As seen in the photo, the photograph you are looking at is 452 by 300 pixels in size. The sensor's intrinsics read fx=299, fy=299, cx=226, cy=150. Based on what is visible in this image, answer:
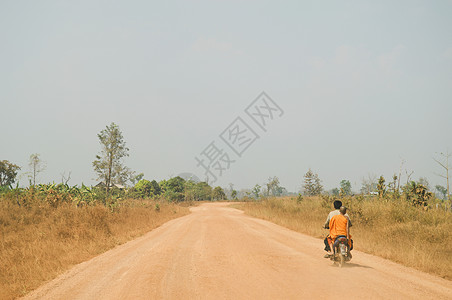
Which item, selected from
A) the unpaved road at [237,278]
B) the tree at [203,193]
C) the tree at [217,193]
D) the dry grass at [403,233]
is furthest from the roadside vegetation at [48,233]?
the tree at [217,193]

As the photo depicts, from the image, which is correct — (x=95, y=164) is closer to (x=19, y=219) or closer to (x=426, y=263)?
(x=19, y=219)

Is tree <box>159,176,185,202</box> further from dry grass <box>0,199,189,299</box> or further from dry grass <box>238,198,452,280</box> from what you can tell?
dry grass <box>238,198,452,280</box>

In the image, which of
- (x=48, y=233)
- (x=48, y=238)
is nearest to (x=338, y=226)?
(x=48, y=238)

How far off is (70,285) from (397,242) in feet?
35.9

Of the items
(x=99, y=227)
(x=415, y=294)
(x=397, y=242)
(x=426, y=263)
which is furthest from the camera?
(x=99, y=227)

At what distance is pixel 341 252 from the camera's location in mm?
7898

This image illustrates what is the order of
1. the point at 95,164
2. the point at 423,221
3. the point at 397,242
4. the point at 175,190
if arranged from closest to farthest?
1. the point at 397,242
2. the point at 423,221
3. the point at 95,164
4. the point at 175,190

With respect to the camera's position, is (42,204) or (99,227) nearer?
(99,227)

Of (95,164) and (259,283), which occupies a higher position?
(95,164)

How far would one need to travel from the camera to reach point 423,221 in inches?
527

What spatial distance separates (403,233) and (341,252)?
20.7 feet

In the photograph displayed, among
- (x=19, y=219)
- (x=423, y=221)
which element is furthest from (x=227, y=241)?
(x=19, y=219)

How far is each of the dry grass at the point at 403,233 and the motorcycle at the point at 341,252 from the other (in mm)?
1829

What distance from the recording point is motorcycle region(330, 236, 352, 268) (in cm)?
790
